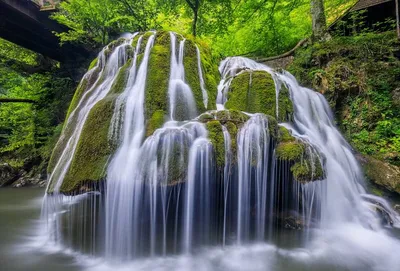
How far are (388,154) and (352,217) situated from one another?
7.62ft

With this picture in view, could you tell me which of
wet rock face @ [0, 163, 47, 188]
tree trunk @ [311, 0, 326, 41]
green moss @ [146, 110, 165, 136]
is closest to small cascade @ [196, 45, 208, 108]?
green moss @ [146, 110, 165, 136]

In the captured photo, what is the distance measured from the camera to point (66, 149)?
14.8ft

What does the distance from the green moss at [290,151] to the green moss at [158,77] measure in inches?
92.7

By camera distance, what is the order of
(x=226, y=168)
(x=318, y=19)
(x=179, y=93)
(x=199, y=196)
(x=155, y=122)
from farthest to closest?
(x=318, y=19)
(x=179, y=93)
(x=155, y=122)
(x=199, y=196)
(x=226, y=168)

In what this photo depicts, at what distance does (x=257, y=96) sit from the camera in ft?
17.9

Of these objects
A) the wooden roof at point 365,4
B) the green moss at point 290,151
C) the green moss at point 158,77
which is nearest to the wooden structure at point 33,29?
the green moss at point 158,77

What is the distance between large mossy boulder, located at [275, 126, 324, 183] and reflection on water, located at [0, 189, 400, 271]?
3.90 feet

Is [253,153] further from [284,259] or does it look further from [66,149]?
[66,149]

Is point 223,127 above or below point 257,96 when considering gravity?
below

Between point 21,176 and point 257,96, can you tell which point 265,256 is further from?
point 21,176

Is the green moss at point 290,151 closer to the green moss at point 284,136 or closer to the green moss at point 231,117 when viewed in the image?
the green moss at point 284,136

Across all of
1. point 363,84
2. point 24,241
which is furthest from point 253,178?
point 363,84

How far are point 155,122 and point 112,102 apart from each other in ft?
3.41

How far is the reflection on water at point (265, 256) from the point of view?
10.7 feet
